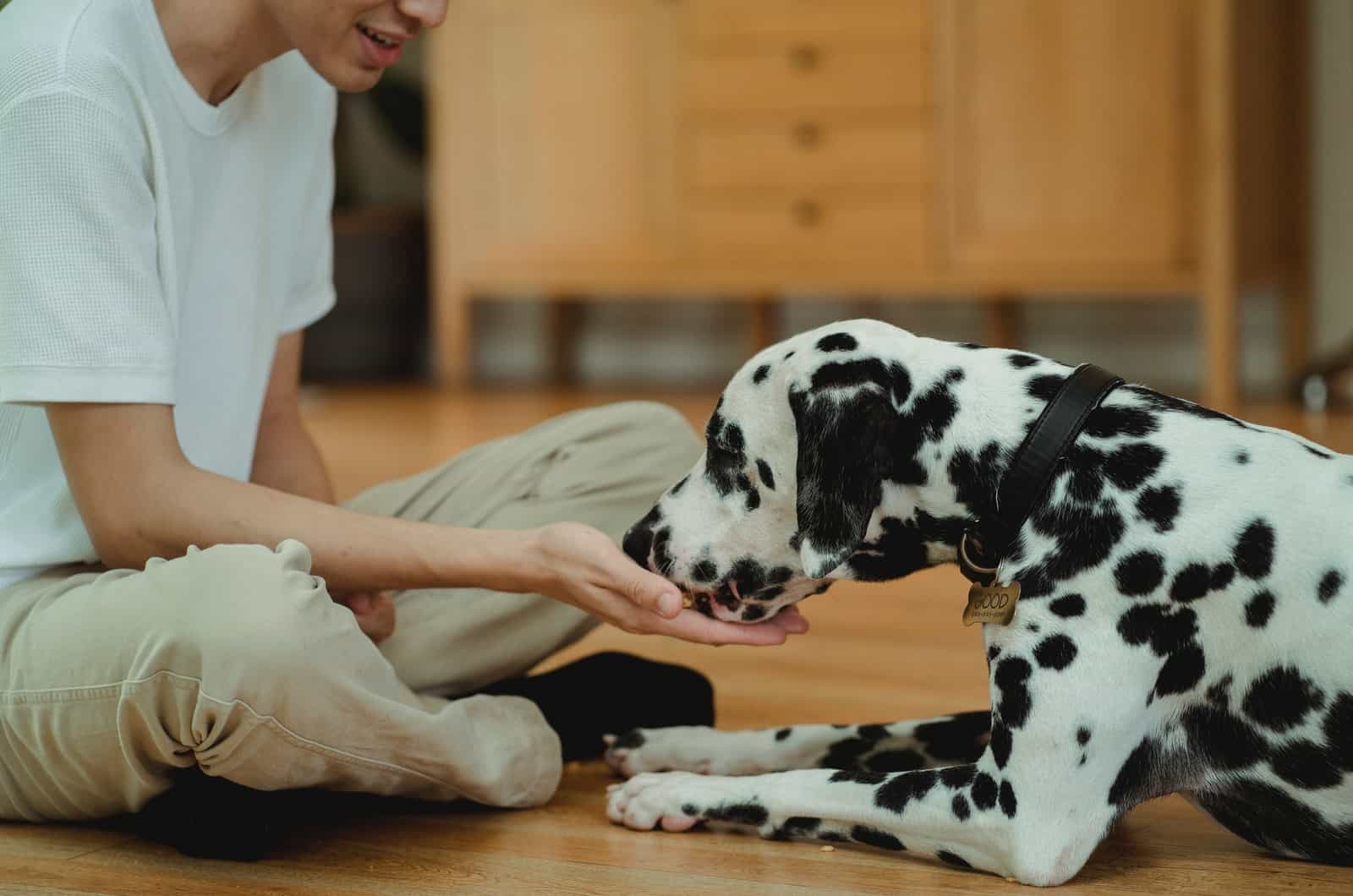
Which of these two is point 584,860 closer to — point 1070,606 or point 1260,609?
point 1070,606

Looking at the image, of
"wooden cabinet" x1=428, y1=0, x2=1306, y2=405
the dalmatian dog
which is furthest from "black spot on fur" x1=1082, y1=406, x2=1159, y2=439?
"wooden cabinet" x1=428, y1=0, x2=1306, y2=405

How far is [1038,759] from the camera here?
159 centimetres

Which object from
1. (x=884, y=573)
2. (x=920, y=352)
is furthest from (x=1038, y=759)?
(x=920, y=352)

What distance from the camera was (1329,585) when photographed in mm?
1558

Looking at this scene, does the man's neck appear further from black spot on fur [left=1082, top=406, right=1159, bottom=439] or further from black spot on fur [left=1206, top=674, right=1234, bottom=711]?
black spot on fur [left=1206, top=674, right=1234, bottom=711]

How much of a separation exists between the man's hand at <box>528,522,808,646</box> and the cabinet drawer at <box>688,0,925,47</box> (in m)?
4.23

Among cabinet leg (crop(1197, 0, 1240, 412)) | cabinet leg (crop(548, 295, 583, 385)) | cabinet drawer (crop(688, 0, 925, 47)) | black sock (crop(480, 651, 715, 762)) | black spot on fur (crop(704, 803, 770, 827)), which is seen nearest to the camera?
black spot on fur (crop(704, 803, 770, 827))

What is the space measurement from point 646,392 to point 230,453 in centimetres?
434

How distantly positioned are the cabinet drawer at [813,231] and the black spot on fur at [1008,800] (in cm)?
427

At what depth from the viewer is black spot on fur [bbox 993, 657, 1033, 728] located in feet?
5.22

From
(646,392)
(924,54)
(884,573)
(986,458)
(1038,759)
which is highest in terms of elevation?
(924,54)

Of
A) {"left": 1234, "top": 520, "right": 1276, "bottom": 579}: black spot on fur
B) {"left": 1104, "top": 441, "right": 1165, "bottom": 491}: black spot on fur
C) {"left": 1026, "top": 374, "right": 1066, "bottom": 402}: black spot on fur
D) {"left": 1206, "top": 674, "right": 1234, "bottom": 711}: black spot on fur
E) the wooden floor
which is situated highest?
{"left": 1026, "top": 374, "right": 1066, "bottom": 402}: black spot on fur

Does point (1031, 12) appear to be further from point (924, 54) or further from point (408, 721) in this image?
Result: point (408, 721)

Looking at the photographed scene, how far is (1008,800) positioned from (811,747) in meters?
0.39
